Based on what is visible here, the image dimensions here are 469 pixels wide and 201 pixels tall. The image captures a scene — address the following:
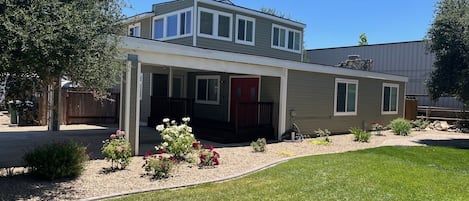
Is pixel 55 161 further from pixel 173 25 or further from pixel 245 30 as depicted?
pixel 245 30

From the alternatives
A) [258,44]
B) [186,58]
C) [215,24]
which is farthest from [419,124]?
[186,58]

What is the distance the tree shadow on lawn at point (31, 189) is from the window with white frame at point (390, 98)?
16543 millimetres

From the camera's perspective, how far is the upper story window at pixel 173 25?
17.0 metres

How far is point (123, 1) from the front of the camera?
699 centimetres

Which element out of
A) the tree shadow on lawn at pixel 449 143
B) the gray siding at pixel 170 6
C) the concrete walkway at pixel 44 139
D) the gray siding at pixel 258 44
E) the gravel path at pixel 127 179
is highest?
the gray siding at pixel 170 6

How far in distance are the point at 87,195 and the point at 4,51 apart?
96.8 inches

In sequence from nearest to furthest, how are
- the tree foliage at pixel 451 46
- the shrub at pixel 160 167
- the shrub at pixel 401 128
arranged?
the shrub at pixel 160 167, the tree foliage at pixel 451 46, the shrub at pixel 401 128

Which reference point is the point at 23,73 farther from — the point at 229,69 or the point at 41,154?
the point at 229,69

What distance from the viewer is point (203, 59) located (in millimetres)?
11344

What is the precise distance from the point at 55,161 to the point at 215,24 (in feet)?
37.7

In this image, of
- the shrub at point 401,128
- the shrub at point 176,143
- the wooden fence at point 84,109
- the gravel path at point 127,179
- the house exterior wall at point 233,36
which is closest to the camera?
the gravel path at point 127,179

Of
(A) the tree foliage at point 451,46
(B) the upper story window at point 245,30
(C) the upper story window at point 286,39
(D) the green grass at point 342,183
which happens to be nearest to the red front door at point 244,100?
(B) the upper story window at point 245,30

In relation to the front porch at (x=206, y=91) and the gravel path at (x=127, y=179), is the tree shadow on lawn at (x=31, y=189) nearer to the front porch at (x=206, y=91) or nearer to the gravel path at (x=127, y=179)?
the gravel path at (x=127, y=179)

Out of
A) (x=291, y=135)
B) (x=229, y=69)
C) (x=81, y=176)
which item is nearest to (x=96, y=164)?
(x=81, y=176)
